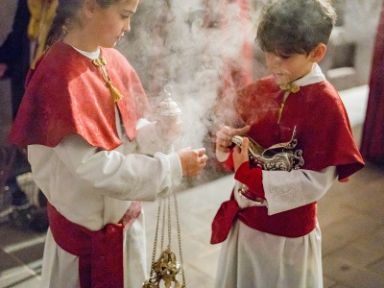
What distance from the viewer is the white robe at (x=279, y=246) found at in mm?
1721

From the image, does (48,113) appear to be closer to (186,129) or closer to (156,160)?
(156,160)

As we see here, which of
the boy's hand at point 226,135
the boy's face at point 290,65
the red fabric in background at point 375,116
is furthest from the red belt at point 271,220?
the red fabric in background at point 375,116

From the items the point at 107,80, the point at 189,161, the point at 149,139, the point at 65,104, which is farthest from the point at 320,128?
the point at 65,104

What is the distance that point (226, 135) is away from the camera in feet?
5.99

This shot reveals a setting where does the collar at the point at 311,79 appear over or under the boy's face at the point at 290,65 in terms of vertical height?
under

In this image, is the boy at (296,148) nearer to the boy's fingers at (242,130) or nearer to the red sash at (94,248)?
the boy's fingers at (242,130)

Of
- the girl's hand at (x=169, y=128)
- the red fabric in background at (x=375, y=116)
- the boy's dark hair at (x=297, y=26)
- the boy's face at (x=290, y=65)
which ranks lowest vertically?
the red fabric in background at (x=375, y=116)

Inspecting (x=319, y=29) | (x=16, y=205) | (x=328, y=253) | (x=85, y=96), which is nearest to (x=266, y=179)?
(x=319, y=29)

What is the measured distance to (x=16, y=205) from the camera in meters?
3.27

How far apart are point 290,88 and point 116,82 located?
545 mm

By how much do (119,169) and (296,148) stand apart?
57cm

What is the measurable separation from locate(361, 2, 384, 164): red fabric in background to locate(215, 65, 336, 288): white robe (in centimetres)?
264

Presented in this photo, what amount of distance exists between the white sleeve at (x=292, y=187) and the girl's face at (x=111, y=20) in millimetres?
630

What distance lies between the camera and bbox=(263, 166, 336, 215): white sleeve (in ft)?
5.61
